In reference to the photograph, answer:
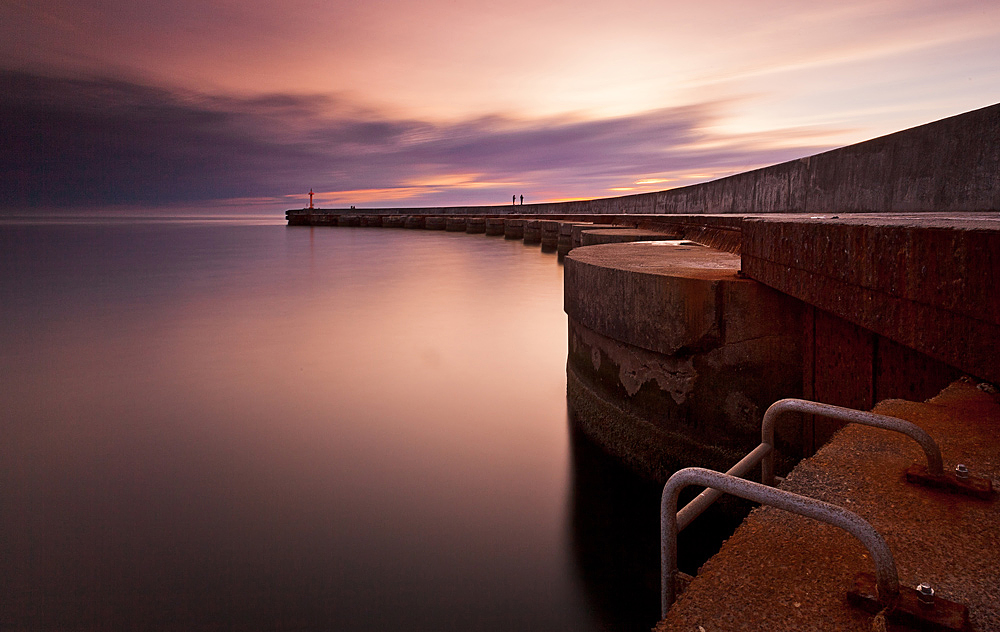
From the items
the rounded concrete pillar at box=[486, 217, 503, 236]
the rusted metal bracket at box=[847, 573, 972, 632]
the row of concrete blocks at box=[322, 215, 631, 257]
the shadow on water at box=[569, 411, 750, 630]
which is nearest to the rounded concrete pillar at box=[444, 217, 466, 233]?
the row of concrete blocks at box=[322, 215, 631, 257]

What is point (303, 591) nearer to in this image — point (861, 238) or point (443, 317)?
point (861, 238)

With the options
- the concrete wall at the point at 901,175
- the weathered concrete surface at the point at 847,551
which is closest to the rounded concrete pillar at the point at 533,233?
the concrete wall at the point at 901,175

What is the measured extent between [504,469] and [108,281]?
12.8 meters

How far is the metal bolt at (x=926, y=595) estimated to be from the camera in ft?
2.78

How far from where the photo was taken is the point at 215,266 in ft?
53.9

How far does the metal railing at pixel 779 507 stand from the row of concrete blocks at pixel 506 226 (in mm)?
7928

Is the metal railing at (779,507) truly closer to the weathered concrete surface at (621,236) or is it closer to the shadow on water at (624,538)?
the shadow on water at (624,538)

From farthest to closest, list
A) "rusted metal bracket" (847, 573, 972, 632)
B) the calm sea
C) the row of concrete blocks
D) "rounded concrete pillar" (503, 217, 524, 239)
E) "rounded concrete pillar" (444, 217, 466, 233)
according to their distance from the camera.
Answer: "rounded concrete pillar" (444, 217, 466, 233), "rounded concrete pillar" (503, 217, 524, 239), the row of concrete blocks, the calm sea, "rusted metal bracket" (847, 573, 972, 632)

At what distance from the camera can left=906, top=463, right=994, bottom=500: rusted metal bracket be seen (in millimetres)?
1167

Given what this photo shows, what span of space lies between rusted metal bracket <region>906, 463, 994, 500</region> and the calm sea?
1.34 m

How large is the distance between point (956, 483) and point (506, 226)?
23876 mm

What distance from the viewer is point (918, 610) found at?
2.75ft

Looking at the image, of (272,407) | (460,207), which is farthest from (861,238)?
(460,207)

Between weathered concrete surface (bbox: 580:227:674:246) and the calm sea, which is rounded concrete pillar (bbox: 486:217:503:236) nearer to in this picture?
weathered concrete surface (bbox: 580:227:674:246)
